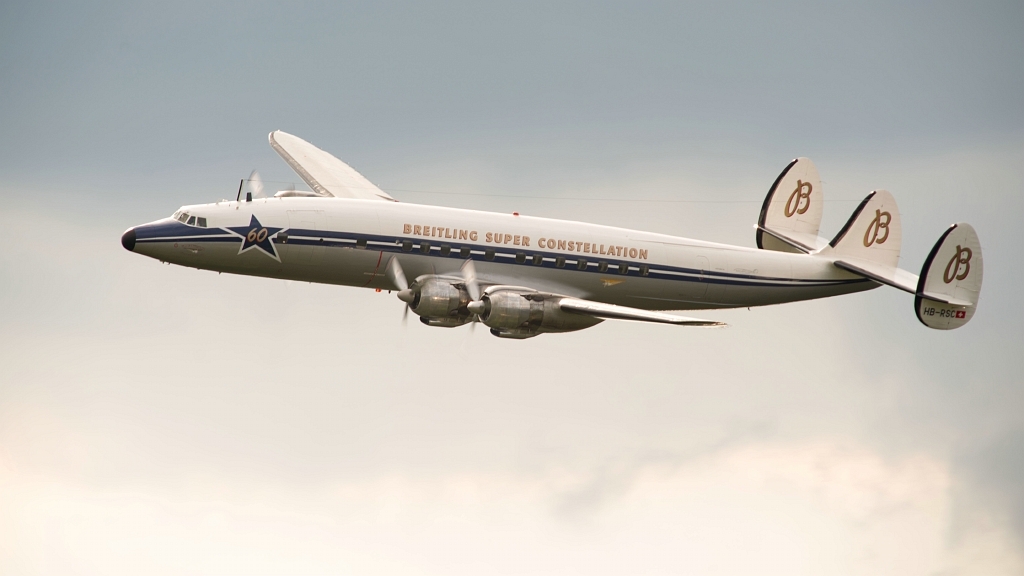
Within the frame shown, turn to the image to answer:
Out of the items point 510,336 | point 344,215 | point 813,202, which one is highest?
point 813,202

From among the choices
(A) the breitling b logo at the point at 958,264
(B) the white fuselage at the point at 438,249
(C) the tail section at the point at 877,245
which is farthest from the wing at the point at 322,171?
(A) the breitling b logo at the point at 958,264

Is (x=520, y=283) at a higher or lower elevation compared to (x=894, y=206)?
lower

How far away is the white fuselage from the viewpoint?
38.4 metres

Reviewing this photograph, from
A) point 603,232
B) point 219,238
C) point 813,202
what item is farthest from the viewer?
point 813,202

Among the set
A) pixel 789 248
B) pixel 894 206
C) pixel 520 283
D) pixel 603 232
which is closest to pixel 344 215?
pixel 520 283

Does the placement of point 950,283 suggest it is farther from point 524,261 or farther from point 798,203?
point 524,261

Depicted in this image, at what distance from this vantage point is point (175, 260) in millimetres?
38469

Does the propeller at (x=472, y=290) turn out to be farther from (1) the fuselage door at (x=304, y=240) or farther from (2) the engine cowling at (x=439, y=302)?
(1) the fuselage door at (x=304, y=240)

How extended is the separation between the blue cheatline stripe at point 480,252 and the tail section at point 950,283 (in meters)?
5.15

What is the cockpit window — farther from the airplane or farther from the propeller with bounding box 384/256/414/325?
the propeller with bounding box 384/256/414/325

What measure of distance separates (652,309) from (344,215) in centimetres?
1029

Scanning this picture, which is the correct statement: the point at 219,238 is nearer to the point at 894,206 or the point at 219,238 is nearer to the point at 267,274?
the point at 267,274

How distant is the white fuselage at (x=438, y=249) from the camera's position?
3838cm

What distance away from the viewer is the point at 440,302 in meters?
38.3
